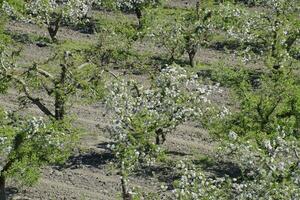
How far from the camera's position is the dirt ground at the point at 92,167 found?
1191 inches

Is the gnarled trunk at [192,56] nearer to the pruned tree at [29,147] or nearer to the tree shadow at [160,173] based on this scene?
the tree shadow at [160,173]

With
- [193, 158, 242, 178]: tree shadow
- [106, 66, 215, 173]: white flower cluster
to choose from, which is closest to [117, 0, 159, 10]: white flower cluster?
[193, 158, 242, 178]: tree shadow

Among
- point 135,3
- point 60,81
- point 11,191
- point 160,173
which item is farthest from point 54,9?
point 11,191

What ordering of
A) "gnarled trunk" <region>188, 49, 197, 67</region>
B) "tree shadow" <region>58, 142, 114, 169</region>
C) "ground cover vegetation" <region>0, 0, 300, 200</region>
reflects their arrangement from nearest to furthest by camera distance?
"ground cover vegetation" <region>0, 0, 300, 200</region> → "tree shadow" <region>58, 142, 114, 169</region> → "gnarled trunk" <region>188, 49, 197, 67</region>

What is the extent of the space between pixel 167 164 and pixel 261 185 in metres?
11.8

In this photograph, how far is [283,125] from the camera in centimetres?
2814

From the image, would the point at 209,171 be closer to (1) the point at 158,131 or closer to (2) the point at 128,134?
(1) the point at 158,131

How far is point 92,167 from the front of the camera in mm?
32312

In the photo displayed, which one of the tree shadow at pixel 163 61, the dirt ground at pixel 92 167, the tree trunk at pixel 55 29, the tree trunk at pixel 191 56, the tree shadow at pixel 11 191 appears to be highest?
the tree trunk at pixel 55 29

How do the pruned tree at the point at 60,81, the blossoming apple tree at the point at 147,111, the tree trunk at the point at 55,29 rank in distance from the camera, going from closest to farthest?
the blossoming apple tree at the point at 147,111, the pruned tree at the point at 60,81, the tree trunk at the point at 55,29

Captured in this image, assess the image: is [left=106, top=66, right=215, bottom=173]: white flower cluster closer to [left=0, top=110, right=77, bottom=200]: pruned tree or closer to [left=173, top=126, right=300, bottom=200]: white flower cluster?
[left=0, top=110, right=77, bottom=200]: pruned tree

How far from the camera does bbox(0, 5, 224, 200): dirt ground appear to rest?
30.2 metres

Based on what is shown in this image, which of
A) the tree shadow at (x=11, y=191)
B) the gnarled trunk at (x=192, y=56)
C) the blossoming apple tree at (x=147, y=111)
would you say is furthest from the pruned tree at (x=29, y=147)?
the gnarled trunk at (x=192, y=56)

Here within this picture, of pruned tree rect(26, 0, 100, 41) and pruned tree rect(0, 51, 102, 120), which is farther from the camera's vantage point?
pruned tree rect(26, 0, 100, 41)
